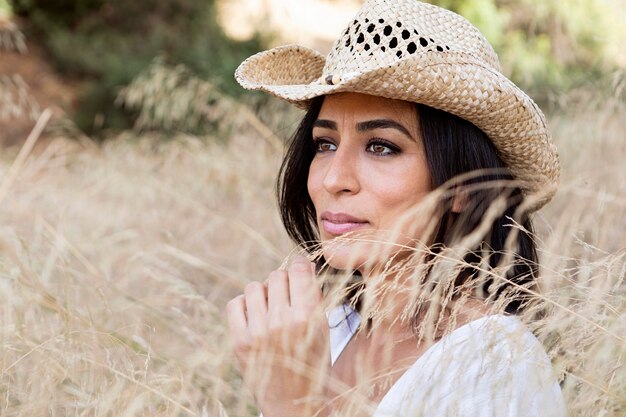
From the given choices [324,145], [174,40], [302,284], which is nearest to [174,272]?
[324,145]

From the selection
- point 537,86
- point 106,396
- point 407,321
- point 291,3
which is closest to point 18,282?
point 106,396

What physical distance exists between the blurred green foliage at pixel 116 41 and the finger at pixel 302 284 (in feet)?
24.0

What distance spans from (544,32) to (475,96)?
347 inches

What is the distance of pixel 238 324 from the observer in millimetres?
1789

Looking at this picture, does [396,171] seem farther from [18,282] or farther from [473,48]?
[18,282]

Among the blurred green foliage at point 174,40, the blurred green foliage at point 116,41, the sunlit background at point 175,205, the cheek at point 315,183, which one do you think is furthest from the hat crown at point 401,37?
the blurred green foliage at point 116,41

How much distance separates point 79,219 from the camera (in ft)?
14.8

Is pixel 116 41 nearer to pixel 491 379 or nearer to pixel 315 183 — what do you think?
pixel 315 183

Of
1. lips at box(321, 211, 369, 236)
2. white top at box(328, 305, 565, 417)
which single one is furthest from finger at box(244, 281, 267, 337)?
white top at box(328, 305, 565, 417)

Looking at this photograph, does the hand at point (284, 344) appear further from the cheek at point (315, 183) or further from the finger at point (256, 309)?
the cheek at point (315, 183)

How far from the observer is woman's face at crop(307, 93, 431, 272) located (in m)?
1.92

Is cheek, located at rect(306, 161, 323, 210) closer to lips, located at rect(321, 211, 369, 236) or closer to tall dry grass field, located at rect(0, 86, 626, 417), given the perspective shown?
lips, located at rect(321, 211, 369, 236)

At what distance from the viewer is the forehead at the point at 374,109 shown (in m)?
1.98

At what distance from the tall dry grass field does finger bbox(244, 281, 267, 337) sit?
10 centimetres
